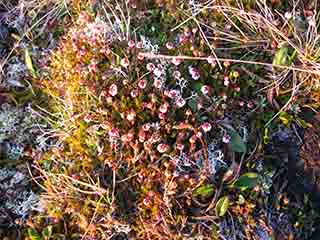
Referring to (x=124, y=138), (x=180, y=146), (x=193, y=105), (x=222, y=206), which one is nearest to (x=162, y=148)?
(x=180, y=146)

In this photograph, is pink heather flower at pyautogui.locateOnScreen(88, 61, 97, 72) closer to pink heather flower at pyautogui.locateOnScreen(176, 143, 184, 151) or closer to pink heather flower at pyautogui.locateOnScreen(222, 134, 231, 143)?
pink heather flower at pyautogui.locateOnScreen(176, 143, 184, 151)

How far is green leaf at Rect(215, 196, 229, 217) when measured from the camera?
113 inches

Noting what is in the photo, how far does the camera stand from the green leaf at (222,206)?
2.88 meters

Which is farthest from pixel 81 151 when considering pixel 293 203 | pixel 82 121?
pixel 293 203

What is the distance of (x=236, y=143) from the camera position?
3.02 meters

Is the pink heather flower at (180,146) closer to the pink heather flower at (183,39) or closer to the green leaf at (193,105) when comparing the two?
the green leaf at (193,105)

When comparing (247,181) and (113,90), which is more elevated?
(113,90)

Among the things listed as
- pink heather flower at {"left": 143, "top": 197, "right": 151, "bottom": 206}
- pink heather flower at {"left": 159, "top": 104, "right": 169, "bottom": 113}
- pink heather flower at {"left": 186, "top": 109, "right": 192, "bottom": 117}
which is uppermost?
pink heather flower at {"left": 159, "top": 104, "right": 169, "bottom": 113}

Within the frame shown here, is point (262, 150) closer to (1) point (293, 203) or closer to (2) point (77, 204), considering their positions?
(1) point (293, 203)

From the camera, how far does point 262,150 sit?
311 centimetres

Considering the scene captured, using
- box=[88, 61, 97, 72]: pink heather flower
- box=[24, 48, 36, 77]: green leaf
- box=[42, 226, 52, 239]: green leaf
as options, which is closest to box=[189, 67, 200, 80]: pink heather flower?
box=[88, 61, 97, 72]: pink heather flower

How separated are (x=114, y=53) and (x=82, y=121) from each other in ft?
1.33

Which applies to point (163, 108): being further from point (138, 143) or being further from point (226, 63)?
point (226, 63)

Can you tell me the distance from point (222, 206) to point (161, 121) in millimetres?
521
